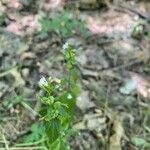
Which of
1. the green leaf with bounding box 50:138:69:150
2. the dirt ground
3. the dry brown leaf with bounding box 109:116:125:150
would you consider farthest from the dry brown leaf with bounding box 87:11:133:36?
the green leaf with bounding box 50:138:69:150

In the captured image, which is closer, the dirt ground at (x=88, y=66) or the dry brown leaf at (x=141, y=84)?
the dirt ground at (x=88, y=66)

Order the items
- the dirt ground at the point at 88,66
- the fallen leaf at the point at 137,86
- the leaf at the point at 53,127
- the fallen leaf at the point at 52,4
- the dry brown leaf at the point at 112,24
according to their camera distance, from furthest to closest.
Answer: the fallen leaf at the point at 52,4 < the dry brown leaf at the point at 112,24 < the fallen leaf at the point at 137,86 < the dirt ground at the point at 88,66 < the leaf at the point at 53,127

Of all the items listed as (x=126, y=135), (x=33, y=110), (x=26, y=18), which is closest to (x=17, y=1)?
(x=26, y=18)

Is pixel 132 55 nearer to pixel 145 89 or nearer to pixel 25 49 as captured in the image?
pixel 145 89

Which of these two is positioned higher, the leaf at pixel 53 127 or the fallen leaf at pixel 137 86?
the leaf at pixel 53 127

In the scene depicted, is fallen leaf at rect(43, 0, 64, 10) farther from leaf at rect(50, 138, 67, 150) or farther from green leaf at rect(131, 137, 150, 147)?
leaf at rect(50, 138, 67, 150)

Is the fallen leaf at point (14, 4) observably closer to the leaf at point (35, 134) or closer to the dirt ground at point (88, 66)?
the dirt ground at point (88, 66)

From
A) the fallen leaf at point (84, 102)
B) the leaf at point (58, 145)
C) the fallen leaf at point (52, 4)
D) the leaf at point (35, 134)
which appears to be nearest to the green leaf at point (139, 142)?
the fallen leaf at point (84, 102)
